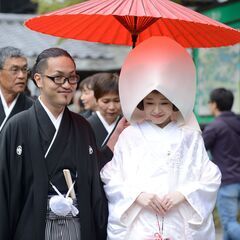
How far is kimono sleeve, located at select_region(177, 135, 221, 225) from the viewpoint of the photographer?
351 cm

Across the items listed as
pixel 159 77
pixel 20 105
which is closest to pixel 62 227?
pixel 159 77

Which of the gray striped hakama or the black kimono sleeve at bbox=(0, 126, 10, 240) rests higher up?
the black kimono sleeve at bbox=(0, 126, 10, 240)

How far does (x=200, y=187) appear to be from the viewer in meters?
3.53

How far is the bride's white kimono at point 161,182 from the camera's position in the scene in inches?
138

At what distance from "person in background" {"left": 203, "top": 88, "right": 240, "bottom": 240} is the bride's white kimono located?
295 centimetres

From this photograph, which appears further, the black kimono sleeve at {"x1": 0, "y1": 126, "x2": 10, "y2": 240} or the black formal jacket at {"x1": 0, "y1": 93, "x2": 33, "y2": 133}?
the black formal jacket at {"x1": 0, "y1": 93, "x2": 33, "y2": 133}

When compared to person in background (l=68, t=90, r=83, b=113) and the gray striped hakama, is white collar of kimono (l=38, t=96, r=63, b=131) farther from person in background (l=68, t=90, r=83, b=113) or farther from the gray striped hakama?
person in background (l=68, t=90, r=83, b=113)

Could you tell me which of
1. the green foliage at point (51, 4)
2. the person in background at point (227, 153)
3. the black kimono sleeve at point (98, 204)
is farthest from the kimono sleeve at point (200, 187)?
the green foliage at point (51, 4)

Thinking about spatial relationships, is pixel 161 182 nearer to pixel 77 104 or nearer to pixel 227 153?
pixel 227 153

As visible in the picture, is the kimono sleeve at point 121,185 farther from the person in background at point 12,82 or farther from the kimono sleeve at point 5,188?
the person in background at point 12,82

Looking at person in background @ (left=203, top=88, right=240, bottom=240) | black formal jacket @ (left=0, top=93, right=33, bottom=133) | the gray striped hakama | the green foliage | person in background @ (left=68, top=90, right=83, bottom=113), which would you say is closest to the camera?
the gray striped hakama

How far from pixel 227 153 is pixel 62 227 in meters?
3.40

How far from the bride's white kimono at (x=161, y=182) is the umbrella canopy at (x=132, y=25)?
0.72 metres

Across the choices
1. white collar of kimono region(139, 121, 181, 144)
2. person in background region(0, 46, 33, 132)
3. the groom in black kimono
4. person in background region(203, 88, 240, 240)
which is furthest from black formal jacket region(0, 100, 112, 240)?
person in background region(203, 88, 240, 240)
